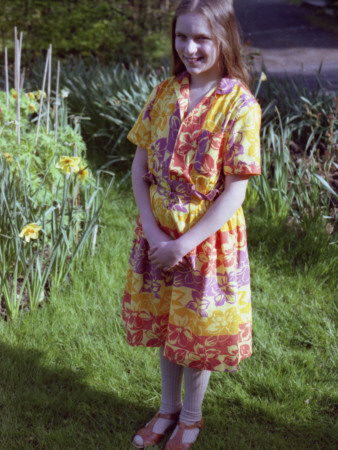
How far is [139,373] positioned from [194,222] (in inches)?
34.0

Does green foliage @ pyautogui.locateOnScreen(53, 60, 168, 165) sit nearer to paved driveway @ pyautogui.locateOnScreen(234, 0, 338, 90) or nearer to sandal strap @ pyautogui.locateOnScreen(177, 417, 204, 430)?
paved driveway @ pyautogui.locateOnScreen(234, 0, 338, 90)

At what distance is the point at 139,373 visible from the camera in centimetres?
221

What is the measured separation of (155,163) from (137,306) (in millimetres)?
450

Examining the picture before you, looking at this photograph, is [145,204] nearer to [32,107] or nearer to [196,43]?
[196,43]

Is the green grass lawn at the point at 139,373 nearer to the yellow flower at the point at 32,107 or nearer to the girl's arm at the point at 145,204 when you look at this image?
the girl's arm at the point at 145,204

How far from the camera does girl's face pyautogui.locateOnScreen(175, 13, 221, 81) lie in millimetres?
1519

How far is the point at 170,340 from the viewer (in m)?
1.69

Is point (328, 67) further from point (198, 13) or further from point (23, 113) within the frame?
point (198, 13)

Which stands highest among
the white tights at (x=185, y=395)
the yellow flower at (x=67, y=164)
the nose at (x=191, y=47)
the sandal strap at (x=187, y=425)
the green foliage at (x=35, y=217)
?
the nose at (x=191, y=47)

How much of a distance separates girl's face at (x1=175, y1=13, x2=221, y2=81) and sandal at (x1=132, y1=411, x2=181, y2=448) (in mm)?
1162

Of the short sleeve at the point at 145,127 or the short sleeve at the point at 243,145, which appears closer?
the short sleeve at the point at 243,145

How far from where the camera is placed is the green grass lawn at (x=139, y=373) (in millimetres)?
1956

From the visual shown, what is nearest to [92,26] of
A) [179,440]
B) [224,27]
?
[224,27]

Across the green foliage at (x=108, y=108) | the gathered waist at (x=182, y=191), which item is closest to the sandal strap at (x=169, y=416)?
the gathered waist at (x=182, y=191)
